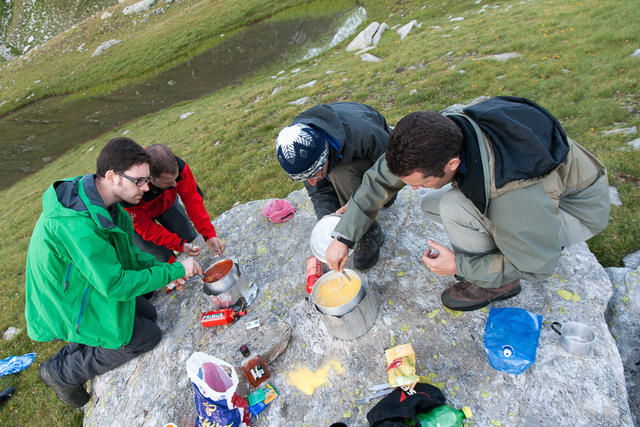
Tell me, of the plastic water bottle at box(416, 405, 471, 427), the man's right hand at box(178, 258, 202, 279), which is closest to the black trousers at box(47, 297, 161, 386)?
the man's right hand at box(178, 258, 202, 279)

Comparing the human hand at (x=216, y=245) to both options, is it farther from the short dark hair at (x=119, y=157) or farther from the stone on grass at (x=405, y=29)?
the stone on grass at (x=405, y=29)

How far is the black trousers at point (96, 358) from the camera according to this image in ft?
12.8

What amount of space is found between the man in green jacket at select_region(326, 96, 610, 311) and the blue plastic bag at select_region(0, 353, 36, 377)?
654cm

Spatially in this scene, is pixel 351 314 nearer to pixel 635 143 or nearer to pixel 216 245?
pixel 216 245

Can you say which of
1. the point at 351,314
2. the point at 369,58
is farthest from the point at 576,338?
the point at 369,58

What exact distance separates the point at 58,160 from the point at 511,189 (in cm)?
2297

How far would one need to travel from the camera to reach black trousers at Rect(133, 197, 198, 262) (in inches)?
205

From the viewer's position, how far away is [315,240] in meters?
3.96

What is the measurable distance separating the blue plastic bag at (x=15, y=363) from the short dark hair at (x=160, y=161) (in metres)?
4.13

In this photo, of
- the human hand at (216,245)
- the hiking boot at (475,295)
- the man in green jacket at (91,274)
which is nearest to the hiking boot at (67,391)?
the man in green jacket at (91,274)

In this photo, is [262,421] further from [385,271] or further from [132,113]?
[132,113]

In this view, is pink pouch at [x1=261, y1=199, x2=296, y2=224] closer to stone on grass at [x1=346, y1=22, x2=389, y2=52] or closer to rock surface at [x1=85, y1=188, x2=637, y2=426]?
rock surface at [x1=85, y1=188, x2=637, y2=426]

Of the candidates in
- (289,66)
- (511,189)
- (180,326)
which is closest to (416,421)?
(511,189)

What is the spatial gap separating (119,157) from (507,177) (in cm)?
346
